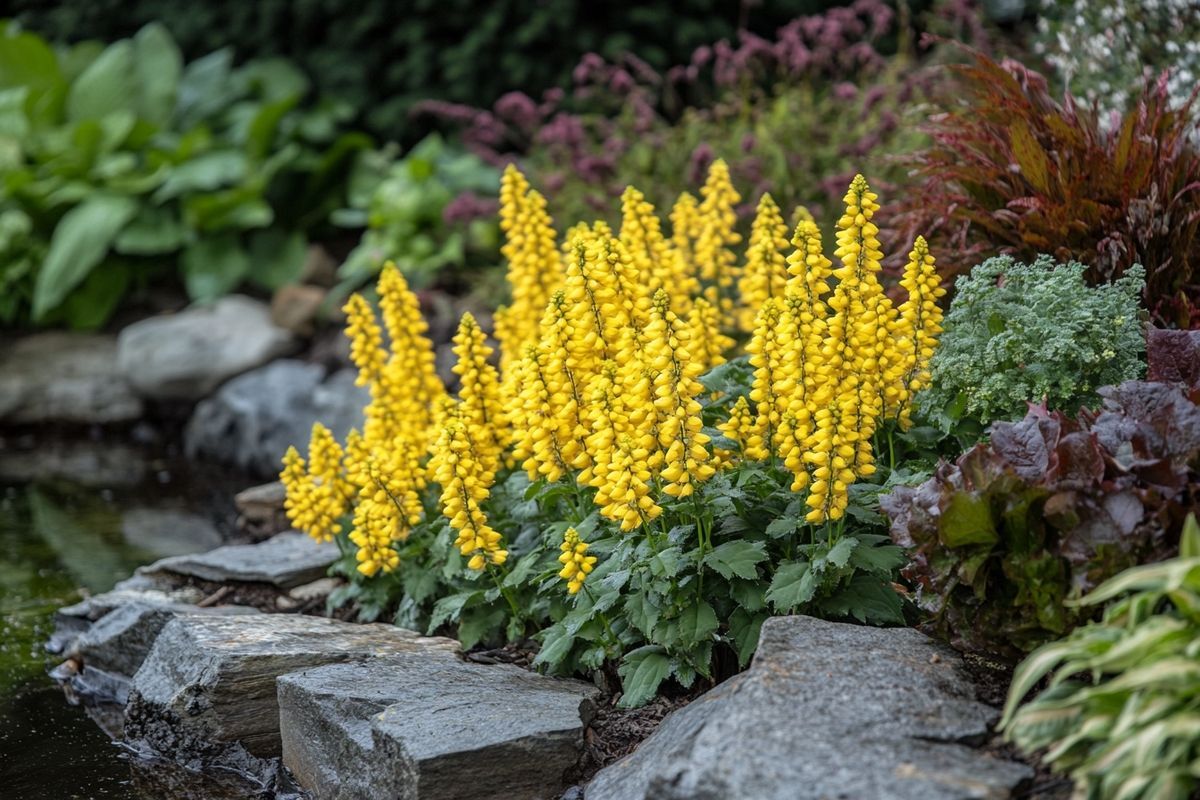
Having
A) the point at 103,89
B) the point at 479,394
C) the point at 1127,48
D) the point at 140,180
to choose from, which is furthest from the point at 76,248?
the point at 1127,48

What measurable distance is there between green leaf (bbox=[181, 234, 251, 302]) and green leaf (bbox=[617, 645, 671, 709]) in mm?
6452

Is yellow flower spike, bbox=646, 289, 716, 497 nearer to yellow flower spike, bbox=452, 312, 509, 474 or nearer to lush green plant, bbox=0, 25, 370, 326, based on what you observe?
yellow flower spike, bbox=452, 312, 509, 474

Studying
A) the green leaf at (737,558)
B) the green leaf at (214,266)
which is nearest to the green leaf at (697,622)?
the green leaf at (737,558)

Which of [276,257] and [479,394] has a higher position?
[479,394]

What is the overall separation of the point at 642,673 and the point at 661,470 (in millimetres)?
575

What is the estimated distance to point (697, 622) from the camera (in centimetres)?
362

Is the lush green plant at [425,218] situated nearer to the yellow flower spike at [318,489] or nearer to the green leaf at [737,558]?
the yellow flower spike at [318,489]

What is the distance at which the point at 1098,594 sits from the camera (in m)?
2.79

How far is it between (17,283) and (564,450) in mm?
6934

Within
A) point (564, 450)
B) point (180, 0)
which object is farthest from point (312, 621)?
point (180, 0)

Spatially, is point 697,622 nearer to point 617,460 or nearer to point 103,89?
point 617,460

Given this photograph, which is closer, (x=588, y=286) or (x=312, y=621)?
(x=588, y=286)

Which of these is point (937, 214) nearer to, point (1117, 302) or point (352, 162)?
point (1117, 302)

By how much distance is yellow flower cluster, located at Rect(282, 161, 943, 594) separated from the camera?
11.6 ft
